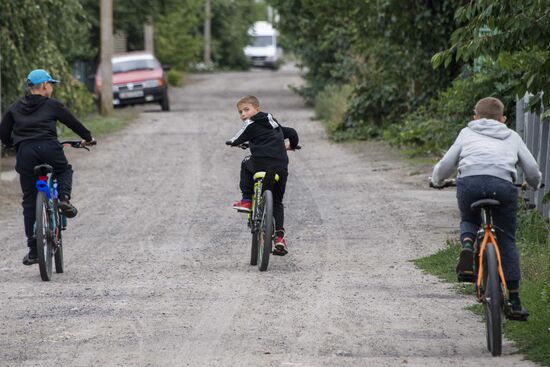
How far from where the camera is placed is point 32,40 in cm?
2202

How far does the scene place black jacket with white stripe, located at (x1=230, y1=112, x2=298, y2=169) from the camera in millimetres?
11516

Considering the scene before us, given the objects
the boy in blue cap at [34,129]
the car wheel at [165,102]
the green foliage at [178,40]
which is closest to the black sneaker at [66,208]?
the boy in blue cap at [34,129]

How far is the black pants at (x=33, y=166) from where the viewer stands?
11.1 m

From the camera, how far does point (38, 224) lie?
10.8m

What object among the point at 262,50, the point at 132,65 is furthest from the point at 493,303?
the point at 262,50

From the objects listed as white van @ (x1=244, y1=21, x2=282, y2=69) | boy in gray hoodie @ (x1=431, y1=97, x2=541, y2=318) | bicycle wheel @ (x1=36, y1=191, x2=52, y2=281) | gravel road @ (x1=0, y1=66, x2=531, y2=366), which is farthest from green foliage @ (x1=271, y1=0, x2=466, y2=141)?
white van @ (x1=244, y1=21, x2=282, y2=69)

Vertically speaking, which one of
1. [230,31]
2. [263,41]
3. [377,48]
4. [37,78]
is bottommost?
[263,41]

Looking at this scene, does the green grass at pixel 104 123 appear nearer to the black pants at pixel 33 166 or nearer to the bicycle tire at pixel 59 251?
the black pants at pixel 33 166

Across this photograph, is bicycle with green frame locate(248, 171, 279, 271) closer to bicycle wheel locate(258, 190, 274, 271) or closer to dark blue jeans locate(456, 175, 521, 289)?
bicycle wheel locate(258, 190, 274, 271)

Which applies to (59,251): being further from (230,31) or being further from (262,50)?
(262,50)

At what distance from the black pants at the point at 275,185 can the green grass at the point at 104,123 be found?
15.7 meters

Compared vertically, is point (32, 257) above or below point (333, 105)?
above

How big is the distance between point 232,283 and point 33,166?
2.09 metres

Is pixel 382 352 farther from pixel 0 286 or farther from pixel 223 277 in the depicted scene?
pixel 0 286
